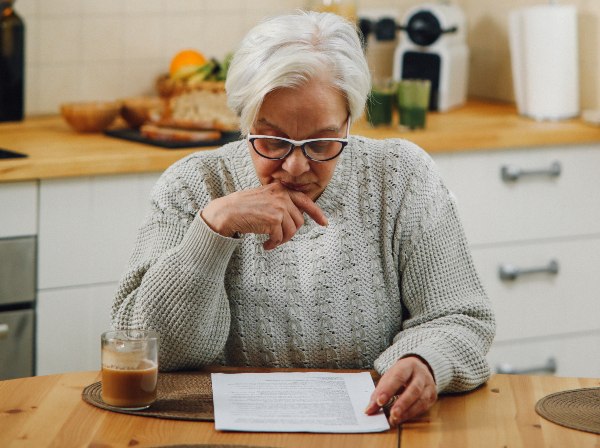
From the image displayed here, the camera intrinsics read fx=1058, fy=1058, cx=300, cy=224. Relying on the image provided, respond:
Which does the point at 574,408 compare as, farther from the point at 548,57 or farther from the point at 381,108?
the point at 548,57

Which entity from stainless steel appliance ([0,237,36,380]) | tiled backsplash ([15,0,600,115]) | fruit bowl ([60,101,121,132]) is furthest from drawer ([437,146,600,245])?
stainless steel appliance ([0,237,36,380])

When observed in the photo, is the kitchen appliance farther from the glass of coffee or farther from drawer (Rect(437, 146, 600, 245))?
the glass of coffee

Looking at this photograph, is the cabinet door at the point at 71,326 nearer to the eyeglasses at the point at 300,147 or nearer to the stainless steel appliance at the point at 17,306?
the stainless steel appliance at the point at 17,306

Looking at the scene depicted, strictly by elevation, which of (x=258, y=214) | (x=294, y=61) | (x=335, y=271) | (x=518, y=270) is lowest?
(x=518, y=270)

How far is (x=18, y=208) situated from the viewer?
2529 mm

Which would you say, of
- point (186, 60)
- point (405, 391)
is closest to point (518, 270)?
point (186, 60)

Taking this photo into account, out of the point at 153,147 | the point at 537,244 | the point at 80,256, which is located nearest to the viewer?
the point at 80,256

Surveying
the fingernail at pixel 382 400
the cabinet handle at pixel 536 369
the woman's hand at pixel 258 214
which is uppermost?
the woman's hand at pixel 258 214

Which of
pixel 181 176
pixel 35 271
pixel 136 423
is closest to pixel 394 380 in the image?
pixel 136 423

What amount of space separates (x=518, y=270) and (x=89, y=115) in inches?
51.2

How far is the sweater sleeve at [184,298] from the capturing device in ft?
5.57

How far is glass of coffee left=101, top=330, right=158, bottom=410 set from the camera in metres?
1.47

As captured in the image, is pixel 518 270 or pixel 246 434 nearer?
pixel 246 434

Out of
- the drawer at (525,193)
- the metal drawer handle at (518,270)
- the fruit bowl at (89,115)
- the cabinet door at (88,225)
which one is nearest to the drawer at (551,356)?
the metal drawer handle at (518,270)
